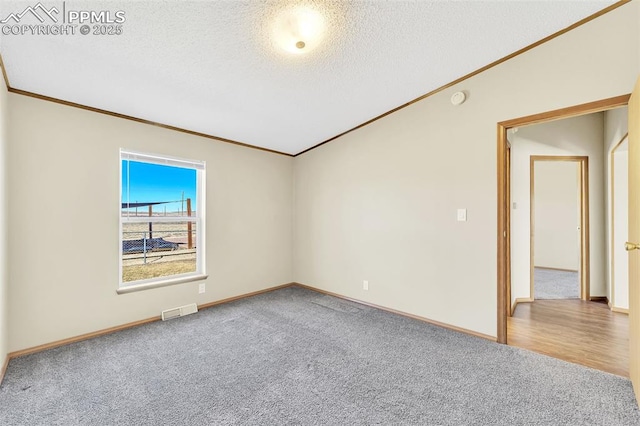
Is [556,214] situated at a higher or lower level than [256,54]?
lower

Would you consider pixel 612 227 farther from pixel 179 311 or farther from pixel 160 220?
pixel 160 220

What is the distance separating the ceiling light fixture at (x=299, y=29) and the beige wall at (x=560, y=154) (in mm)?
3191

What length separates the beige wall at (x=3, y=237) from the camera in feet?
6.68

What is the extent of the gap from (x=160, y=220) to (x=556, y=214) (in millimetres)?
7296

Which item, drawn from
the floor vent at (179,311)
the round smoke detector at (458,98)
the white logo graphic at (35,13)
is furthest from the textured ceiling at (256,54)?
the floor vent at (179,311)

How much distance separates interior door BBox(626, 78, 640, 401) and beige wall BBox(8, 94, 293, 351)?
12.8 feet

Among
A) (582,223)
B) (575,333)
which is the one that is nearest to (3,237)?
(575,333)

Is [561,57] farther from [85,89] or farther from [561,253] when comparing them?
[561,253]

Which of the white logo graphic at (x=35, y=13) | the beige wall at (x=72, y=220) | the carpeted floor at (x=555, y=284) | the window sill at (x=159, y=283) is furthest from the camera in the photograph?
the carpeted floor at (x=555, y=284)

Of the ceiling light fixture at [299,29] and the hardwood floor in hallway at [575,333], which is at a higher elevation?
the ceiling light fixture at [299,29]

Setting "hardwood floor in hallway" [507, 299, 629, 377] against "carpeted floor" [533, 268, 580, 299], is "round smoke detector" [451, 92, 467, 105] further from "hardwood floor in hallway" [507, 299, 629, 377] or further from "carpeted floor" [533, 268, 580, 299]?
"carpeted floor" [533, 268, 580, 299]

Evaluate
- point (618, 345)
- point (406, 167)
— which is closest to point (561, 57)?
point (406, 167)

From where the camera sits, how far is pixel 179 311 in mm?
3213

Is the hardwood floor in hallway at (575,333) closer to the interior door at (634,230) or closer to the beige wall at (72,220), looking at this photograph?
the interior door at (634,230)
